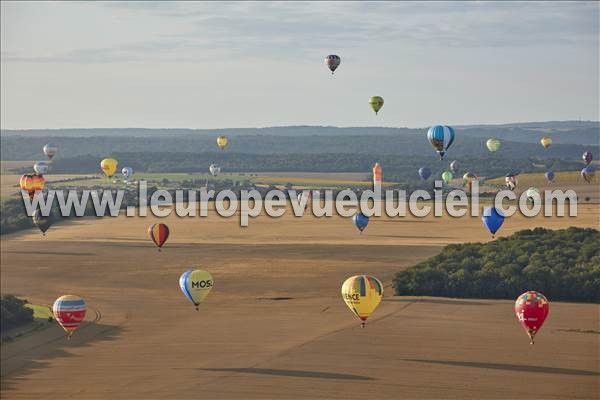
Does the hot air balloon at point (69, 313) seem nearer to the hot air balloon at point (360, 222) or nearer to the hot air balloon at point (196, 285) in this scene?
the hot air balloon at point (196, 285)

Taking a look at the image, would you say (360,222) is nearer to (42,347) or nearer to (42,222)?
(42,222)

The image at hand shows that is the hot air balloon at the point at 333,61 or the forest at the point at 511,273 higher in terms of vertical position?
the hot air balloon at the point at 333,61

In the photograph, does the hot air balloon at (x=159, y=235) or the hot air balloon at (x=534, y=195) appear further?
the hot air balloon at (x=534, y=195)

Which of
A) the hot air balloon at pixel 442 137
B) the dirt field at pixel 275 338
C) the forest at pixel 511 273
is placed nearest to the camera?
the dirt field at pixel 275 338

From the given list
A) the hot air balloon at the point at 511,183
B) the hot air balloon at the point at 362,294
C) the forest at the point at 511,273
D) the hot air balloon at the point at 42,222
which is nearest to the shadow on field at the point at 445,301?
the forest at the point at 511,273

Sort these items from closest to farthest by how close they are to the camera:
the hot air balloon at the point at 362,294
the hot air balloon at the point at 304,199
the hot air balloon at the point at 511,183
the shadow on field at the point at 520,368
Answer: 1. the shadow on field at the point at 520,368
2. the hot air balloon at the point at 362,294
3. the hot air balloon at the point at 304,199
4. the hot air balloon at the point at 511,183

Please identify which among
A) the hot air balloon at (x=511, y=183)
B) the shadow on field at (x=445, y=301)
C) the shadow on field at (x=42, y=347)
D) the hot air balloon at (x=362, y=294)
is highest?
the hot air balloon at (x=511, y=183)

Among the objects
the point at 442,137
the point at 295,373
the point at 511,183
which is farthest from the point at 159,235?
the point at 511,183

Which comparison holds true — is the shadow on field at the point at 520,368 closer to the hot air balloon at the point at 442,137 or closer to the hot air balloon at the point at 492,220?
the hot air balloon at the point at 442,137
